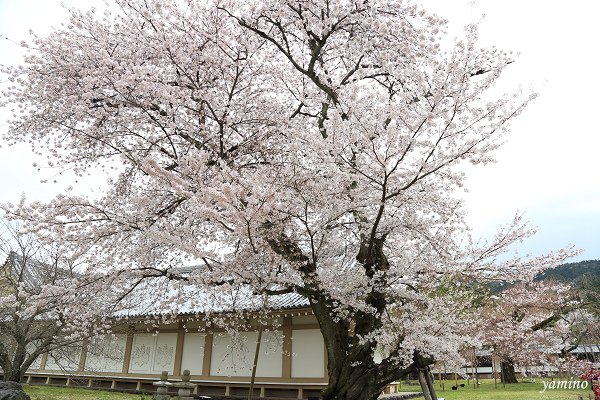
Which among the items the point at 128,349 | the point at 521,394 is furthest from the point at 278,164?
the point at 521,394

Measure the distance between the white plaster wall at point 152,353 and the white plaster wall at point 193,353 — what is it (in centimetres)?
48

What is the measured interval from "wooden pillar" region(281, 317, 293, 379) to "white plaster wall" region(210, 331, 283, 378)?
0.43ft

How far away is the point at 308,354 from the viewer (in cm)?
1144

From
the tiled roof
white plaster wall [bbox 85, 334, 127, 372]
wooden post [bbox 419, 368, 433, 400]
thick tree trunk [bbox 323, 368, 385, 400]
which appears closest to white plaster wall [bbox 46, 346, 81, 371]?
white plaster wall [bbox 85, 334, 127, 372]

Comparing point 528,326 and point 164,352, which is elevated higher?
point 528,326

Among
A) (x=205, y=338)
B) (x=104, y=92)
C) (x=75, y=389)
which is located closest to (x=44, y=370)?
(x=75, y=389)

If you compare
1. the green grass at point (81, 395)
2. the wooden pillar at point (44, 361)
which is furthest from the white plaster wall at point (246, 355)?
the wooden pillar at point (44, 361)

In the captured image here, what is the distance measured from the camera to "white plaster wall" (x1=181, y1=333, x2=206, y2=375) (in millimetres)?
13117

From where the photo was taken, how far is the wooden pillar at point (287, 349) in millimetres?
11523

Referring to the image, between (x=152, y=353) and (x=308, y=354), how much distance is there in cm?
590

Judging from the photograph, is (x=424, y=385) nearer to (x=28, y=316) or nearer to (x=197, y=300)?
(x=197, y=300)

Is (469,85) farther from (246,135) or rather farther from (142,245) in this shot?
(142,245)

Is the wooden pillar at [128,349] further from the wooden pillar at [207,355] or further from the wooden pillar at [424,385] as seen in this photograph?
the wooden pillar at [424,385]

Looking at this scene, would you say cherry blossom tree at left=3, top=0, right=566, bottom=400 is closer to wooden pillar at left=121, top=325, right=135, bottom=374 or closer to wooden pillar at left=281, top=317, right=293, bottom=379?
wooden pillar at left=281, top=317, right=293, bottom=379
